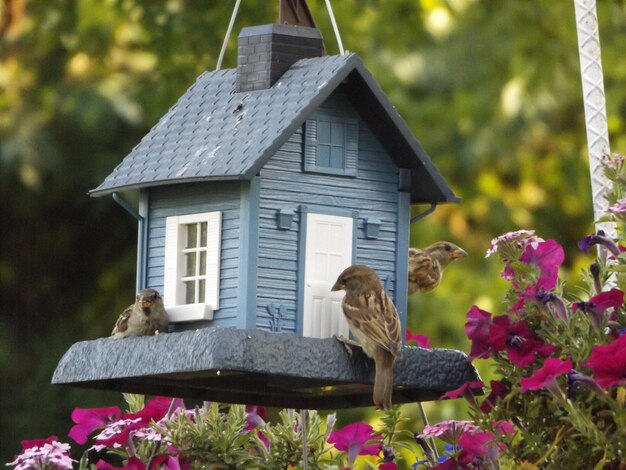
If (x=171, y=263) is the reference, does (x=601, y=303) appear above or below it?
below

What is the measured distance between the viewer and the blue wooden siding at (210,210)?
494 centimetres

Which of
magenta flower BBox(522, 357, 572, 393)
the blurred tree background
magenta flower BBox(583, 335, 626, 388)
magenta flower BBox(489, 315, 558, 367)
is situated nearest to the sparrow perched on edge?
magenta flower BBox(489, 315, 558, 367)

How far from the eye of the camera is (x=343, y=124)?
5.20m

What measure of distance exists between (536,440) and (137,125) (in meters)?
7.67

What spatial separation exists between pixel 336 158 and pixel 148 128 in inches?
259

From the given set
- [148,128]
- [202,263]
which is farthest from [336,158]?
[148,128]

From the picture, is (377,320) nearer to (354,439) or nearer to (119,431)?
(354,439)

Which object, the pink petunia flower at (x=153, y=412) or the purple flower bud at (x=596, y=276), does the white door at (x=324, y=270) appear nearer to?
the pink petunia flower at (x=153, y=412)

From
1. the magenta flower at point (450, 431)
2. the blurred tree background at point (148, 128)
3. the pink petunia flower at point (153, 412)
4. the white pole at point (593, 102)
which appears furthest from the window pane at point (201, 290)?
A: the blurred tree background at point (148, 128)

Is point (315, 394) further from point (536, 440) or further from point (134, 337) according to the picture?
point (536, 440)

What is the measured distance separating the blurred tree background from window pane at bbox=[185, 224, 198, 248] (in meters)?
5.34

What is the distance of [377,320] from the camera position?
4809 mm

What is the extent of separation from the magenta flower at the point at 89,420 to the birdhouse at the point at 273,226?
3.3 inches

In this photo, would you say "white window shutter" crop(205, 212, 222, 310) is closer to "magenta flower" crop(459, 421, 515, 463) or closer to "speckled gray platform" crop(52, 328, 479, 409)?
"speckled gray platform" crop(52, 328, 479, 409)
